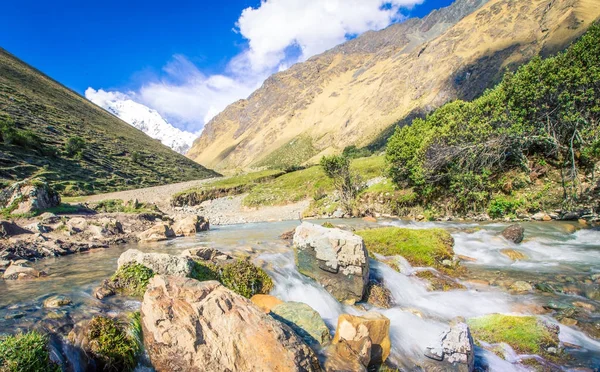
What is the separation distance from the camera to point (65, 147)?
2334 inches

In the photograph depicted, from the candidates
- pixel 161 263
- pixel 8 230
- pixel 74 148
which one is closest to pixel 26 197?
pixel 8 230

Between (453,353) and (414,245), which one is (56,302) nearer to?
(453,353)

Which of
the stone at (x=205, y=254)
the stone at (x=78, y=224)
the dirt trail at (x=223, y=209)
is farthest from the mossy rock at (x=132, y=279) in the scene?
the dirt trail at (x=223, y=209)

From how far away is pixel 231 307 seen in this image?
5598mm

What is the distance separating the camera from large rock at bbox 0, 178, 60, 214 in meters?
16.7

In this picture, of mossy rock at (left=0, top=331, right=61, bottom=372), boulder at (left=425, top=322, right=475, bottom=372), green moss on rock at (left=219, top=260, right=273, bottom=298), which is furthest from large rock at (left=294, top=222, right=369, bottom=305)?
mossy rock at (left=0, top=331, right=61, bottom=372)

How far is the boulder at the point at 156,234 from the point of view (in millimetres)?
16797

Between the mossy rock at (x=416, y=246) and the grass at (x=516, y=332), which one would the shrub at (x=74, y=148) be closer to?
the mossy rock at (x=416, y=246)

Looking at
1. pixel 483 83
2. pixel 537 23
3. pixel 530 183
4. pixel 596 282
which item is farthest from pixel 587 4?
pixel 596 282

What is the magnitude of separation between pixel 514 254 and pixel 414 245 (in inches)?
200

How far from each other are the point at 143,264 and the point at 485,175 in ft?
88.1

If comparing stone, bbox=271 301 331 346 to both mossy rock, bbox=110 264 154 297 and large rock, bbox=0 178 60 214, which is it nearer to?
mossy rock, bbox=110 264 154 297

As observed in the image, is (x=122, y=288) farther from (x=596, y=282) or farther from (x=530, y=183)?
(x=530, y=183)

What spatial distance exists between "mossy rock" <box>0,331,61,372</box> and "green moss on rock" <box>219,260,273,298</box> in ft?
15.4
